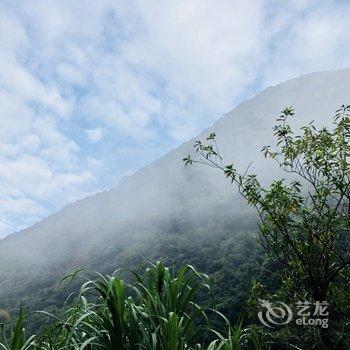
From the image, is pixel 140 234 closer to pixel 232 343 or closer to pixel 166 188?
pixel 166 188

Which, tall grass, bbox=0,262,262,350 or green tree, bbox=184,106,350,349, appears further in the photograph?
green tree, bbox=184,106,350,349

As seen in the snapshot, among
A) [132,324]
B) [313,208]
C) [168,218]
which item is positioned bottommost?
[132,324]

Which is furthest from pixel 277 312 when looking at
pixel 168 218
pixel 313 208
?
pixel 168 218

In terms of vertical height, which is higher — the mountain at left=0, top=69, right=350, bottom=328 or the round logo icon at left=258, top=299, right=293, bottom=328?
the mountain at left=0, top=69, right=350, bottom=328

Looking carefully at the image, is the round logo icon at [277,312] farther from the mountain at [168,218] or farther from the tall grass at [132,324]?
the mountain at [168,218]

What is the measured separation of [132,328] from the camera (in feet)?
6.89

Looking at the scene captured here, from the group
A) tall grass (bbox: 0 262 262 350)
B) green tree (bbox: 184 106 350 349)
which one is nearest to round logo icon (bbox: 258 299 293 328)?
green tree (bbox: 184 106 350 349)

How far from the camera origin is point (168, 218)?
1371 inches

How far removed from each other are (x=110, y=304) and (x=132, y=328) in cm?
16

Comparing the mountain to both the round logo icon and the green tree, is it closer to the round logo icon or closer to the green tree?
the round logo icon

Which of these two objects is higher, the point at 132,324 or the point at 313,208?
the point at 313,208

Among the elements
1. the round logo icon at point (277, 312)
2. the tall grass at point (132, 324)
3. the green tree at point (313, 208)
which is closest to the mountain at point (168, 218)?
the round logo icon at point (277, 312)

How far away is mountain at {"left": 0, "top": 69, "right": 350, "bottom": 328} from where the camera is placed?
25.1 meters

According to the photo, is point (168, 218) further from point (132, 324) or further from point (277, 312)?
point (132, 324)
